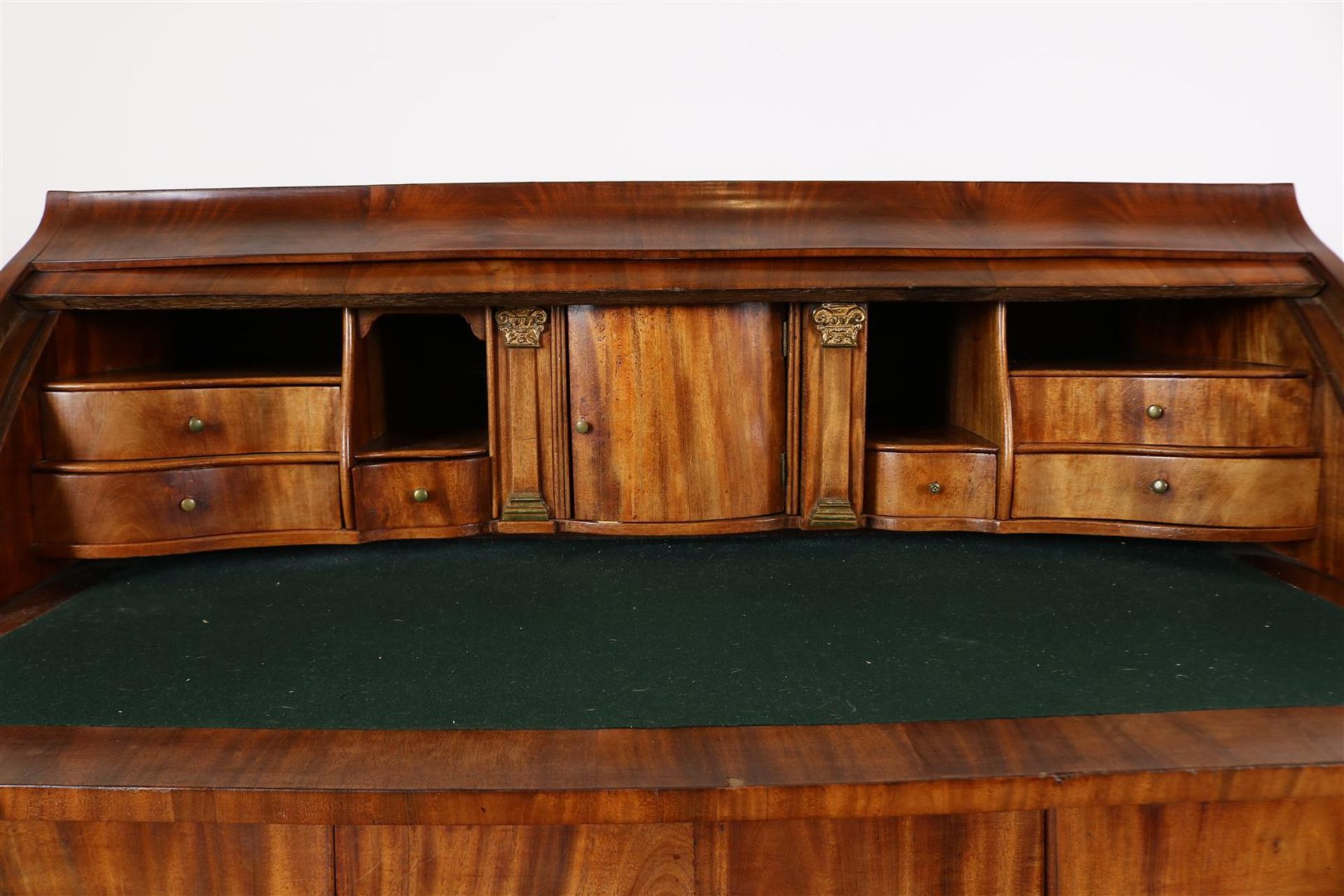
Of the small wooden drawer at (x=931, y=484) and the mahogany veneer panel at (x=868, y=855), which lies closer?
the mahogany veneer panel at (x=868, y=855)

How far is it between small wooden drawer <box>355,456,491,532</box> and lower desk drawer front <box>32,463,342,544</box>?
0.19 ft

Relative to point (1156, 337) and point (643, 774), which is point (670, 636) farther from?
point (1156, 337)

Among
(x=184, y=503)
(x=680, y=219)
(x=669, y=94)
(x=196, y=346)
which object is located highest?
(x=669, y=94)

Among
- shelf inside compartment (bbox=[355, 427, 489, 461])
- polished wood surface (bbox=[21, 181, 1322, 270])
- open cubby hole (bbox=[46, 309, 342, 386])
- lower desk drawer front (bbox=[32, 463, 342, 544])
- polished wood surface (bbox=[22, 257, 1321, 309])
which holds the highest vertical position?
polished wood surface (bbox=[21, 181, 1322, 270])

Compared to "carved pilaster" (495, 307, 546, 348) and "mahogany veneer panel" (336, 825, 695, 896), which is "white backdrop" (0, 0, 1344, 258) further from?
"mahogany veneer panel" (336, 825, 695, 896)

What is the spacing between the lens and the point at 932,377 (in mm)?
2232

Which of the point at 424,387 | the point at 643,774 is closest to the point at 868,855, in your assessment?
the point at 643,774

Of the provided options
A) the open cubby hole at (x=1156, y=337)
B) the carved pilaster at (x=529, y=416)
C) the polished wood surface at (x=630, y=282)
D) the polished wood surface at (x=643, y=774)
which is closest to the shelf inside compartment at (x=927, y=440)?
the open cubby hole at (x=1156, y=337)

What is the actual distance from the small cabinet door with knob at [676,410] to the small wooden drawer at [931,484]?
202mm

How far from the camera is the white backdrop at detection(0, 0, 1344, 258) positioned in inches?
86.8

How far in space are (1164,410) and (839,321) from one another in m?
0.64

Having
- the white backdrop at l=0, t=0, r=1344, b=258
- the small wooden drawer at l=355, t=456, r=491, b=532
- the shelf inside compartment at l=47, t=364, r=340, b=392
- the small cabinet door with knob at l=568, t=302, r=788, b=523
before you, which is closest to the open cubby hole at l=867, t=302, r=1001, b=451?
the small cabinet door with knob at l=568, t=302, r=788, b=523

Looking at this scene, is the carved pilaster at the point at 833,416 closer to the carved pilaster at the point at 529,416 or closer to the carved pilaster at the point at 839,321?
the carved pilaster at the point at 839,321

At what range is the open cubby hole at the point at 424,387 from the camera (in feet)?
6.11
